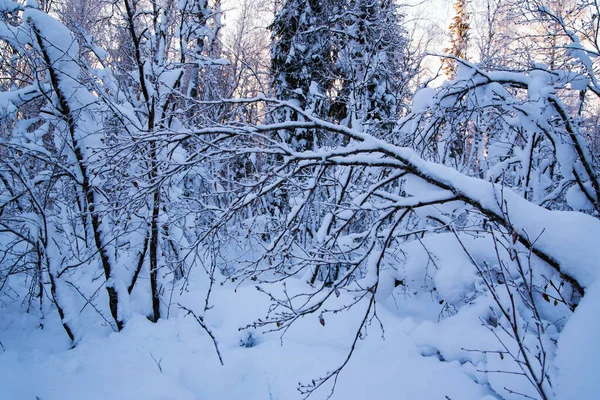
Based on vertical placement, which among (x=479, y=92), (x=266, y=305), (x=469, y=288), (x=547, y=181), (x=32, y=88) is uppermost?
(x=479, y=92)

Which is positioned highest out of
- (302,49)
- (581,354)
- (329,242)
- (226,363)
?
(302,49)

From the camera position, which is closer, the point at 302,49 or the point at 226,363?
the point at 226,363

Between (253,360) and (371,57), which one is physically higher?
(371,57)

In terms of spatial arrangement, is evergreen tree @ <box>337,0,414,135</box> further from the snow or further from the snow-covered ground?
the snow

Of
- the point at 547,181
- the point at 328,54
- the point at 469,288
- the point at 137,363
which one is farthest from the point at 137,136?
the point at 328,54

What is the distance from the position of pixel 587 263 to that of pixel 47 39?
241 inches

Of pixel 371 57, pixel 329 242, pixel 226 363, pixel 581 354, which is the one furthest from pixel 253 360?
pixel 371 57

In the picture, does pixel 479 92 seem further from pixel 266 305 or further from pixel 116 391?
pixel 116 391

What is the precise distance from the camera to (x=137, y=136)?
2.67 metres

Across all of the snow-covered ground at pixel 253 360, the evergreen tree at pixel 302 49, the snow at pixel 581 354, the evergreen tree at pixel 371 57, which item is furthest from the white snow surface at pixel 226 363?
the evergreen tree at pixel 302 49

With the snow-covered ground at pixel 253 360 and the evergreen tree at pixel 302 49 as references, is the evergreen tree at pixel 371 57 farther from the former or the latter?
the snow-covered ground at pixel 253 360

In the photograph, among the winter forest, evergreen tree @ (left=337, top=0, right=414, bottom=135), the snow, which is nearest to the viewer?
the snow

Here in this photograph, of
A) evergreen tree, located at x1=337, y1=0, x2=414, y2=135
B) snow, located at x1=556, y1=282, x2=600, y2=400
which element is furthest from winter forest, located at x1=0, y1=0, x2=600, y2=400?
evergreen tree, located at x1=337, y1=0, x2=414, y2=135

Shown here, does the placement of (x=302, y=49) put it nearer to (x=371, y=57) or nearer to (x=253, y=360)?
(x=371, y=57)
